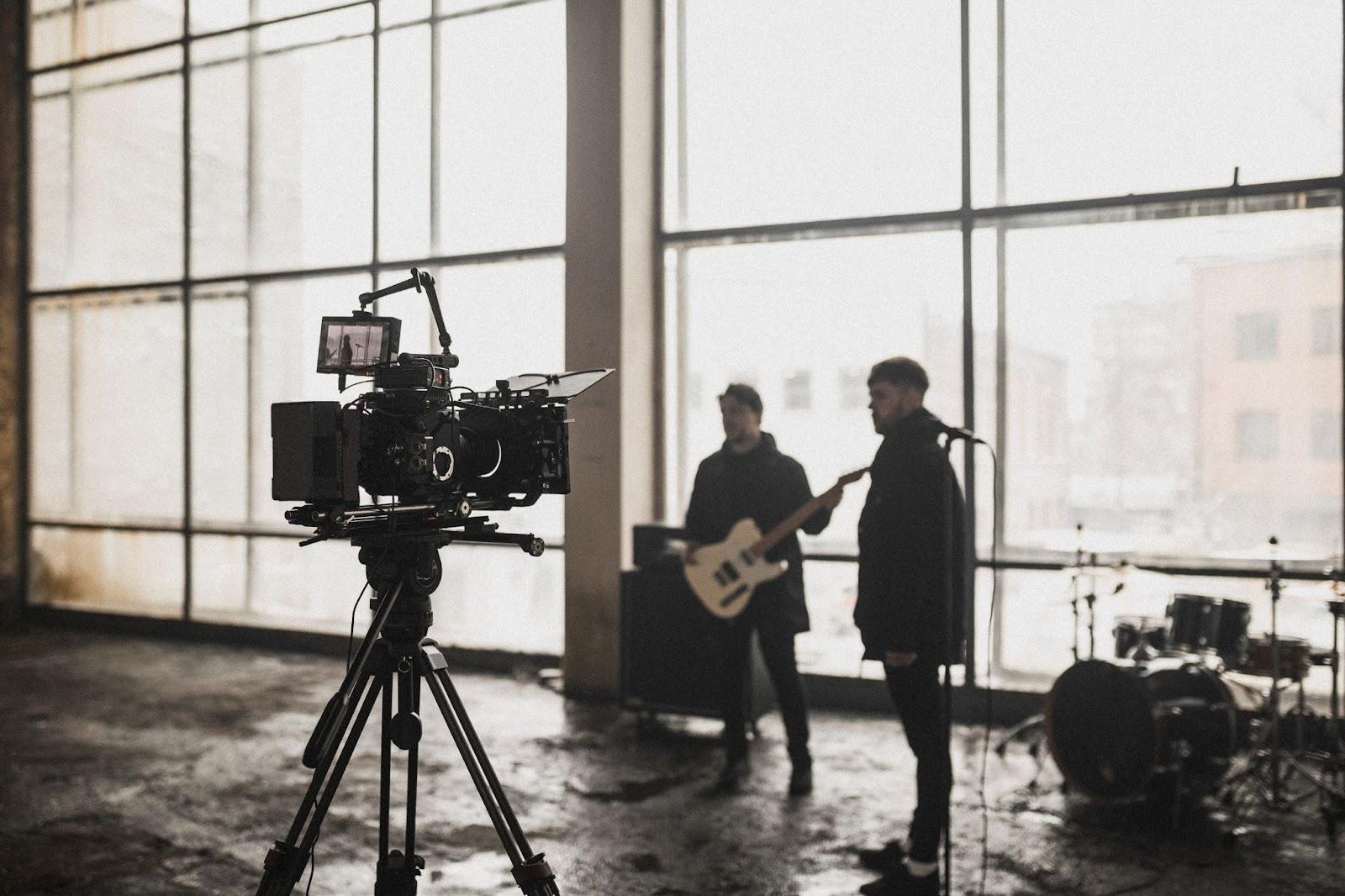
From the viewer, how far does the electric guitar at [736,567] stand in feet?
15.1

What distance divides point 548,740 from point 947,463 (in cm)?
286

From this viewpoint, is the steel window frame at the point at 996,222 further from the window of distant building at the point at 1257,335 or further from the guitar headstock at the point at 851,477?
the guitar headstock at the point at 851,477

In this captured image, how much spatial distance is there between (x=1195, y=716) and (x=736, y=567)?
1813 mm

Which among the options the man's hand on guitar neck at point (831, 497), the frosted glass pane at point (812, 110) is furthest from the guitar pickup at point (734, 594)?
the frosted glass pane at point (812, 110)

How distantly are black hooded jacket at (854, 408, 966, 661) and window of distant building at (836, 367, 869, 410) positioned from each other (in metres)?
2.55

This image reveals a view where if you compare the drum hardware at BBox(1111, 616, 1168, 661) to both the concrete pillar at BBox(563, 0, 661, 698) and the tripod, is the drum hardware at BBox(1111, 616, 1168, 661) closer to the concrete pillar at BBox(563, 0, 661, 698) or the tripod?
the concrete pillar at BBox(563, 0, 661, 698)

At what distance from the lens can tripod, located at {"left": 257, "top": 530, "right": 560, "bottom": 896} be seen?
102 inches

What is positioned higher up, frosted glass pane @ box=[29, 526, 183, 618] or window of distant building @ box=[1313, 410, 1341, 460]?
window of distant building @ box=[1313, 410, 1341, 460]

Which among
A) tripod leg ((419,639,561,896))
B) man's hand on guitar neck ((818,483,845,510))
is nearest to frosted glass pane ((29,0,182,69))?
man's hand on guitar neck ((818,483,845,510))

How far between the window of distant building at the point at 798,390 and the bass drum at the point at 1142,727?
237cm

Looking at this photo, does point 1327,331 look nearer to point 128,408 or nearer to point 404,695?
point 404,695

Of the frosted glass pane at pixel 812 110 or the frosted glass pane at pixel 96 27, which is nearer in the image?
the frosted glass pane at pixel 812 110

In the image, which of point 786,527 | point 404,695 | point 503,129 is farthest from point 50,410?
point 404,695

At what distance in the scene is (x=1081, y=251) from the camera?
227 inches
